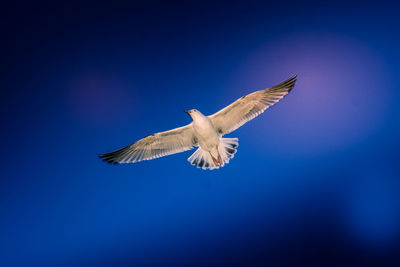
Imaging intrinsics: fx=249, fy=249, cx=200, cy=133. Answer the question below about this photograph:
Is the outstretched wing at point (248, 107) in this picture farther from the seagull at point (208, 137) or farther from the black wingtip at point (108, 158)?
the black wingtip at point (108, 158)

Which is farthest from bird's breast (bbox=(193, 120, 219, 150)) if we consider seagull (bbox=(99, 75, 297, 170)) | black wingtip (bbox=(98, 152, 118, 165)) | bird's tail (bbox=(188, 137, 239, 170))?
black wingtip (bbox=(98, 152, 118, 165))

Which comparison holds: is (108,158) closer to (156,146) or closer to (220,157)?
(156,146)

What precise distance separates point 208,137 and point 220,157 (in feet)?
0.94

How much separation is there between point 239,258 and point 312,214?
89 cm

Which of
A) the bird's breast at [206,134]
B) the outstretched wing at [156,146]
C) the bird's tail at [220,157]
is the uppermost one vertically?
the outstretched wing at [156,146]

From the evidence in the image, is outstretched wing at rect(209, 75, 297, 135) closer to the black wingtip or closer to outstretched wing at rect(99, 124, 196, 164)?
outstretched wing at rect(99, 124, 196, 164)

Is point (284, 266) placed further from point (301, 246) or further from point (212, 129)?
point (212, 129)

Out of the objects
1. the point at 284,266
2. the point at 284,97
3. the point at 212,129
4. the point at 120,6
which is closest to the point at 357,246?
the point at 284,266

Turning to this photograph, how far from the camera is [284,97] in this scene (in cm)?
260

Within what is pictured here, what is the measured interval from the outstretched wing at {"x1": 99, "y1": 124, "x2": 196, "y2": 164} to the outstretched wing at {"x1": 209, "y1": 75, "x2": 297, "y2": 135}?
360 millimetres

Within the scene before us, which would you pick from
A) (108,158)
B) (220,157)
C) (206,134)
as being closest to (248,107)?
(206,134)

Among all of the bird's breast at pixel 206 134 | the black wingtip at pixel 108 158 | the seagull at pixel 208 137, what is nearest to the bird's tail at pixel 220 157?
the seagull at pixel 208 137

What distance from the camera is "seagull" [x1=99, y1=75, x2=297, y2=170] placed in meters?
2.56

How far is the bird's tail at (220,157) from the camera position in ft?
9.11
